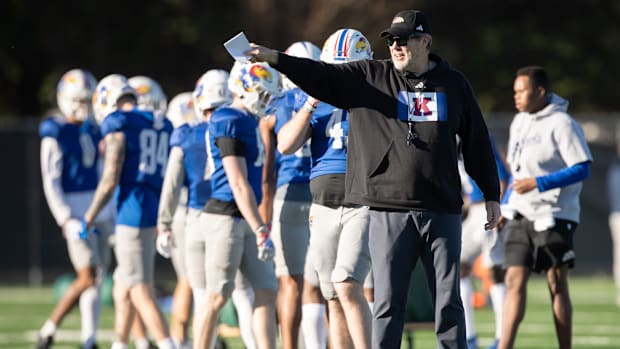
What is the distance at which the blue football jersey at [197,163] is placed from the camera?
32.0ft

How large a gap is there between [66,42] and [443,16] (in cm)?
858

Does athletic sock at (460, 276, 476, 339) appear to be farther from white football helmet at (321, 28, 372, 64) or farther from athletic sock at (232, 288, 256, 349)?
white football helmet at (321, 28, 372, 64)

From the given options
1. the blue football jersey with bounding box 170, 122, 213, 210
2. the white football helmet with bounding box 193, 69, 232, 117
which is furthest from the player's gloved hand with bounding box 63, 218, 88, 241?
the white football helmet with bounding box 193, 69, 232, 117

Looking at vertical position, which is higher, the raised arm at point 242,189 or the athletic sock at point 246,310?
the raised arm at point 242,189

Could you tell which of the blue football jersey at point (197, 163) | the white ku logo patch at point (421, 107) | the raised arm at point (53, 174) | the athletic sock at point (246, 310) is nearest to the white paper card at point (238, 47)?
the white ku logo patch at point (421, 107)

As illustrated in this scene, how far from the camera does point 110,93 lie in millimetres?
10773

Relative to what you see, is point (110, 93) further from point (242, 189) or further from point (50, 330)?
point (242, 189)

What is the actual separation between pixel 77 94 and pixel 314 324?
13.4ft

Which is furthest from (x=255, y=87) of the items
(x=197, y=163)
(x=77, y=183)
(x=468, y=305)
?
(x=77, y=183)

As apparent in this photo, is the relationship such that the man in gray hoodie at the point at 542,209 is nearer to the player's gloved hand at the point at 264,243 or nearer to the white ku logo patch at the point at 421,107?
the player's gloved hand at the point at 264,243

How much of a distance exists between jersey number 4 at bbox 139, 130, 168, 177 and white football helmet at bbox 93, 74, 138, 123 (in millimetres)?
445

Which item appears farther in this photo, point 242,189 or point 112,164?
point 112,164

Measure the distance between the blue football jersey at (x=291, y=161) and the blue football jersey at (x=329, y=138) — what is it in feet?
2.17

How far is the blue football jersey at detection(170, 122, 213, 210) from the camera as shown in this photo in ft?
32.0
